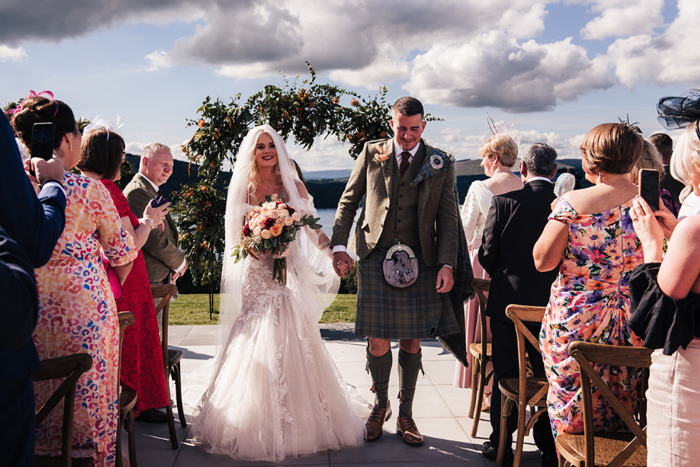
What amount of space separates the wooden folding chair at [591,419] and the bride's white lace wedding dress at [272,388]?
1.60 meters

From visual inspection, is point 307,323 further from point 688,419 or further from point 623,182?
point 688,419

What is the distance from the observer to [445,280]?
3.28 meters

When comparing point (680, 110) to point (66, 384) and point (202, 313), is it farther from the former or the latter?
point (202, 313)

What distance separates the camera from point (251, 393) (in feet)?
10.7

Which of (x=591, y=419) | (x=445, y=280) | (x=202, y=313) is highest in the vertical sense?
(x=445, y=280)

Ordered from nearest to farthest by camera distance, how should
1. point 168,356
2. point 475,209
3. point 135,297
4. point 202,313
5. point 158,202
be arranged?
point 158,202
point 135,297
point 168,356
point 475,209
point 202,313

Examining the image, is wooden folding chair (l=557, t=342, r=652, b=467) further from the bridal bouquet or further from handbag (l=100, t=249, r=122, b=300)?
handbag (l=100, t=249, r=122, b=300)

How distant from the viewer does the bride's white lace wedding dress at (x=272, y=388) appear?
318 centimetres

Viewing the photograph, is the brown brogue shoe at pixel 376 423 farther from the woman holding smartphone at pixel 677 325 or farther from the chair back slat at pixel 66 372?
the chair back slat at pixel 66 372

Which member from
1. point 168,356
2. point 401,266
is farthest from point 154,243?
point 401,266

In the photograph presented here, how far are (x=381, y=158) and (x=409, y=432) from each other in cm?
181

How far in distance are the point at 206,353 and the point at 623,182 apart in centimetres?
436

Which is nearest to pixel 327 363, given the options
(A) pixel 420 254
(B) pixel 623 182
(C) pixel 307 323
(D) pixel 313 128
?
(C) pixel 307 323

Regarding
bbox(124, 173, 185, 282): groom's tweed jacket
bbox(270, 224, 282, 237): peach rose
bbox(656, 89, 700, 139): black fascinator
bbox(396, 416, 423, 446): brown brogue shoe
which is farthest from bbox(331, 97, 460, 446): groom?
bbox(656, 89, 700, 139): black fascinator
